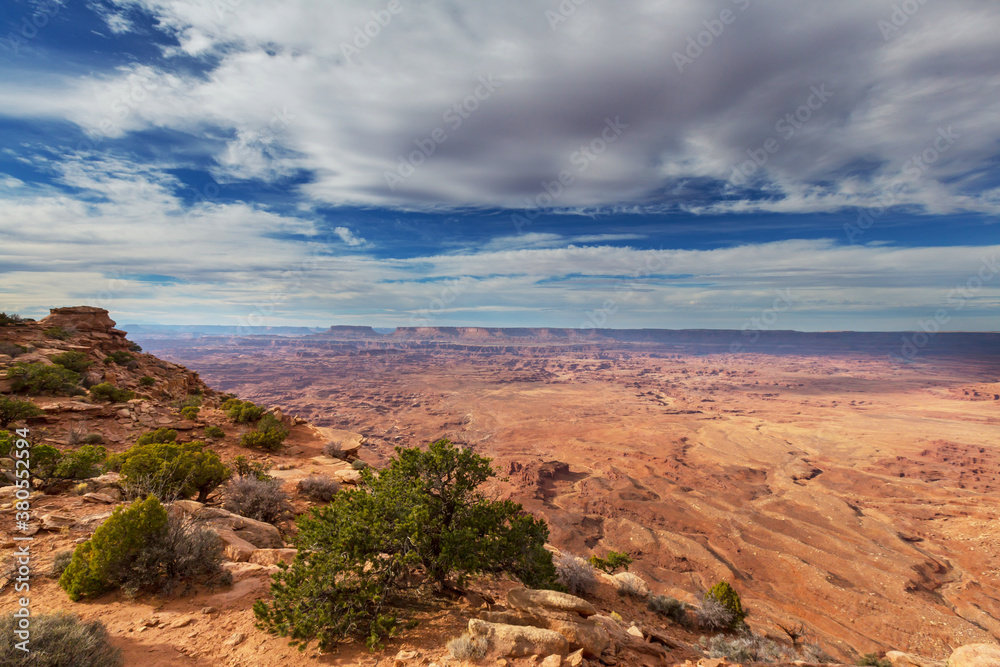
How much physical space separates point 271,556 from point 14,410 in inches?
528

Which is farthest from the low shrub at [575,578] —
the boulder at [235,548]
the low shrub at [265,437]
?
the low shrub at [265,437]

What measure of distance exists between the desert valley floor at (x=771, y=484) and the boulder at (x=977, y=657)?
1418 cm

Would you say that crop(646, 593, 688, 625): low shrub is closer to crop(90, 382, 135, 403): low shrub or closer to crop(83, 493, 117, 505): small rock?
crop(83, 493, 117, 505): small rock

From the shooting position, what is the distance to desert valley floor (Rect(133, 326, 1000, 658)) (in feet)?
90.1

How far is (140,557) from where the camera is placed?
6.65 m

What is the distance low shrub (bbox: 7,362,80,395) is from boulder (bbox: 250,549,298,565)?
16759mm

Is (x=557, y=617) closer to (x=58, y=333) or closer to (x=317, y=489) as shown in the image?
(x=317, y=489)

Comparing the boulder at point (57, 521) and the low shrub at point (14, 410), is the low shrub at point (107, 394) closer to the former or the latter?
the low shrub at point (14, 410)

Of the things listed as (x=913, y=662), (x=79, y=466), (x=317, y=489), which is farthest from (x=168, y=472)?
(x=913, y=662)

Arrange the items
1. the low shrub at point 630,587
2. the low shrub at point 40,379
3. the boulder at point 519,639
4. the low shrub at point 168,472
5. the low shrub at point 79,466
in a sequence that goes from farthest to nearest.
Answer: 1. the low shrub at point 40,379
2. the low shrub at point 630,587
3. the low shrub at point 79,466
4. the low shrub at point 168,472
5. the boulder at point 519,639

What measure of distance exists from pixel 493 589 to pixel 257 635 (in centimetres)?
545

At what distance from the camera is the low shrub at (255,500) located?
38.6ft

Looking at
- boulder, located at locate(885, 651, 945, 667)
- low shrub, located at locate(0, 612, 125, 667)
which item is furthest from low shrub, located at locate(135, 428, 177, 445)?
boulder, located at locate(885, 651, 945, 667)

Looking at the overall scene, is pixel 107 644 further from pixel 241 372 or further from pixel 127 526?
pixel 241 372
